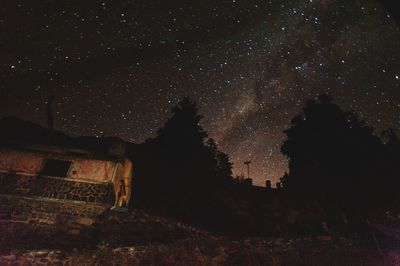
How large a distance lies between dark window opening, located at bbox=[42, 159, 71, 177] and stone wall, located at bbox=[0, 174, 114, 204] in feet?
1.32

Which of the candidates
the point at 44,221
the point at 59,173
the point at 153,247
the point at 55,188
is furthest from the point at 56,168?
the point at 153,247

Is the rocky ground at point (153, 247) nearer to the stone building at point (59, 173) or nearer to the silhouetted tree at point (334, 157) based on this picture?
the stone building at point (59, 173)

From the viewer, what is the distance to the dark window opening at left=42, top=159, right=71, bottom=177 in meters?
17.3

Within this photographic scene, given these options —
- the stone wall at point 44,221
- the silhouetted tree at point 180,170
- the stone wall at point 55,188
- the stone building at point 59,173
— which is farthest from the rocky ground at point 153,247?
the silhouetted tree at point 180,170

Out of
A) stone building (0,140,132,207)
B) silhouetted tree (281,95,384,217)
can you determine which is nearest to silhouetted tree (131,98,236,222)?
stone building (0,140,132,207)

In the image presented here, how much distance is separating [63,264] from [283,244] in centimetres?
1061

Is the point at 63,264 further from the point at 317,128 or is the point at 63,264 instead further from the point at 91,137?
the point at 317,128

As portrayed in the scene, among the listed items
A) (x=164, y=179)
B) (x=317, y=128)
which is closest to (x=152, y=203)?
(x=164, y=179)

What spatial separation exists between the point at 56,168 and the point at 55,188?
4.38 ft

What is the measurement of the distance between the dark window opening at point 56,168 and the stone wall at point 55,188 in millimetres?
403

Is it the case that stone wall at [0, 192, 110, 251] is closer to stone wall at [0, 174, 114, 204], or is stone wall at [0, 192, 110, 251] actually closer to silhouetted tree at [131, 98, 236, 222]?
stone wall at [0, 174, 114, 204]

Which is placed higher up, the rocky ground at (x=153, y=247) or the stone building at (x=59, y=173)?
the stone building at (x=59, y=173)

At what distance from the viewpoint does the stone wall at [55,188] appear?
16.4 m

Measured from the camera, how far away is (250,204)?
24406mm
